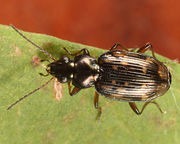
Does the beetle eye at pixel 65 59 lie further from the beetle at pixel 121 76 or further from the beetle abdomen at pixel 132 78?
the beetle abdomen at pixel 132 78

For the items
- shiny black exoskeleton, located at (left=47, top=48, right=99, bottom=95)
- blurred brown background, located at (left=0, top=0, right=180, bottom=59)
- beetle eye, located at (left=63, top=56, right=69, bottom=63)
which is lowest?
shiny black exoskeleton, located at (left=47, top=48, right=99, bottom=95)

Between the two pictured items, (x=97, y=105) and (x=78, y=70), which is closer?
(x=97, y=105)

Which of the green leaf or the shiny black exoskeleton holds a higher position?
the shiny black exoskeleton

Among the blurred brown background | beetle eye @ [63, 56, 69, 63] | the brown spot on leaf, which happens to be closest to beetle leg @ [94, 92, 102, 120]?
beetle eye @ [63, 56, 69, 63]

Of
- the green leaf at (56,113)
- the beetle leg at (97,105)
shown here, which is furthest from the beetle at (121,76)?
the green leaf at (56,113)

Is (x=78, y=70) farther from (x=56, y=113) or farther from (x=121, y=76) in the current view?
(x=56, y=113)

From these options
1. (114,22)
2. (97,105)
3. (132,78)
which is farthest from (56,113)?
(114,22)

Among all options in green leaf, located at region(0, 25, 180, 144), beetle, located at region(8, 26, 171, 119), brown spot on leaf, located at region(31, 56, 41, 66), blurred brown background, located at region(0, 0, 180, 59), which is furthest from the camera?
blurred brown background, located at region(0, 0, 180, 59)

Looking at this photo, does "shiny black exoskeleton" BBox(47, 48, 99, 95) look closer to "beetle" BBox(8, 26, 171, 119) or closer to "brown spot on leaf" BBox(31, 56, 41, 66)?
"beetle" BBox(8, 26, 171, 119)

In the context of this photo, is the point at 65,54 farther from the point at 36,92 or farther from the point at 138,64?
the point at 138,64
